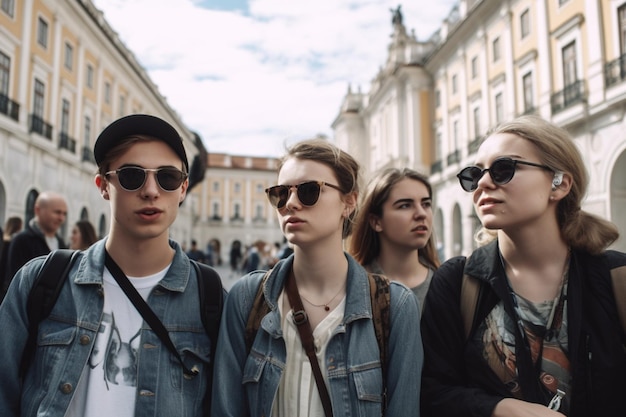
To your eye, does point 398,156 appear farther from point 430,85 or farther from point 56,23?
point 56,23

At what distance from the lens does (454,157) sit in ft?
92.8

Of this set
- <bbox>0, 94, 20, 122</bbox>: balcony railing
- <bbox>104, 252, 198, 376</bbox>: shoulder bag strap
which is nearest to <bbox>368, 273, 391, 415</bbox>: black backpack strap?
<bbox>104, 252, 198, 376</bbox>: shoulder bag strap

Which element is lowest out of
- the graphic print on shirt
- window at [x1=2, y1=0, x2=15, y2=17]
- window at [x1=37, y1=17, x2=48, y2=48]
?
the graphic print on shirt

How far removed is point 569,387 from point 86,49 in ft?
93.7

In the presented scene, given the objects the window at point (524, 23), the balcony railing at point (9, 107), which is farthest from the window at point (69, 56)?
the window at point (524, 23)

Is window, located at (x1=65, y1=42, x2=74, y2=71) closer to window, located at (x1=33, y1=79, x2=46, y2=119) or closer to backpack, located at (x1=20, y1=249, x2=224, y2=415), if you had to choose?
window, located at (x1=33, y1=79, x2=46, y2=119)

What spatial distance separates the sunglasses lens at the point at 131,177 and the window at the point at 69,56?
83.2ft

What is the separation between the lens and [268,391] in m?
1.86

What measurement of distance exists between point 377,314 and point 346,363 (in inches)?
9.1

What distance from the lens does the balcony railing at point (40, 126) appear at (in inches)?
780

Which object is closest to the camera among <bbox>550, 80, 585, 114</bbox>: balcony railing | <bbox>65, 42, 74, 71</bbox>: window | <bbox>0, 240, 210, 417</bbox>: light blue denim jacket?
<bbox>0, 240, 210, 417</bbox>: light blue denim jacket

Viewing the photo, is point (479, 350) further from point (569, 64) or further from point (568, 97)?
point (569, 64)

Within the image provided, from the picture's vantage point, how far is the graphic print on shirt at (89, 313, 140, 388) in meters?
1.89

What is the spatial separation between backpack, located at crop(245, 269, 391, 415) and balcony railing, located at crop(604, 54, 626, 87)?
16104 mm
